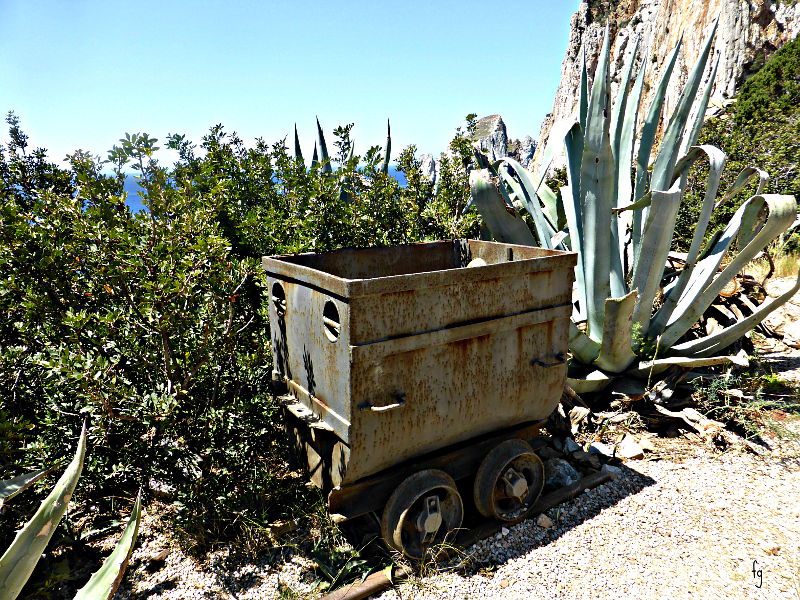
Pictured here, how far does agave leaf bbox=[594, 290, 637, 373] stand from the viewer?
3.34 m

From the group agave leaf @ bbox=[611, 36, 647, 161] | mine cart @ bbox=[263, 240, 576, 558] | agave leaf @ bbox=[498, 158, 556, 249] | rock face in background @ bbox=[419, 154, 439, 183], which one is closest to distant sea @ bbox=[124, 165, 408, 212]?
mine cart @ bbox=[263, 240, 576, 558]

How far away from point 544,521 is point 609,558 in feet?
1.21

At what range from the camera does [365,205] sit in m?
4.08

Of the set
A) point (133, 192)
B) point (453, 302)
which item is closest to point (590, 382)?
point (453, 302)

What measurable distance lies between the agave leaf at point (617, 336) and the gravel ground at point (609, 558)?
90 cm

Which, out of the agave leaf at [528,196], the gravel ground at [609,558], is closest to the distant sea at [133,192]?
the gravel ground at [609,558]

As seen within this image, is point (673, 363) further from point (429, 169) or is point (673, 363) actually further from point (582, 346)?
point (429, 169)

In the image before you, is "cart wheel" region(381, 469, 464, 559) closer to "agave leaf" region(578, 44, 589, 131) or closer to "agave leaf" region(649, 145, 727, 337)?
"agave leaf" region(649, 145, 727, 337)

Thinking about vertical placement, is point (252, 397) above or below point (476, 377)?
below

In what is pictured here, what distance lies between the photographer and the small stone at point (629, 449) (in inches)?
133

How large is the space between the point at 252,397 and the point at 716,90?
39724 mm

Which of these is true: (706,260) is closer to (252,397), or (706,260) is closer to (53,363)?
(252,397)

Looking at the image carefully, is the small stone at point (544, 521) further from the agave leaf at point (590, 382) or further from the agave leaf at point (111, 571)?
the agave leaf at point (111, 571)

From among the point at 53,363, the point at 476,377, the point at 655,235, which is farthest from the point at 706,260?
the point at 53,363
